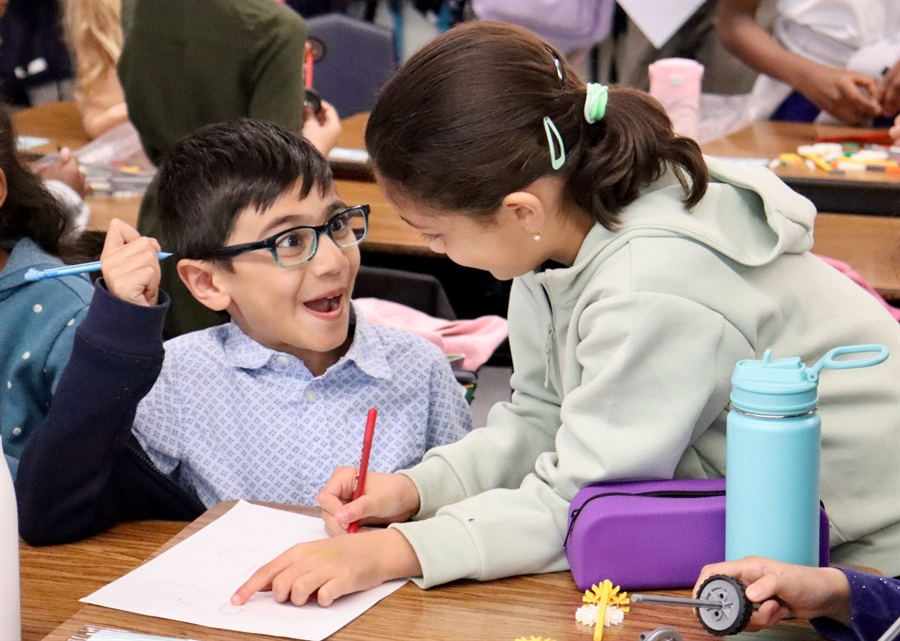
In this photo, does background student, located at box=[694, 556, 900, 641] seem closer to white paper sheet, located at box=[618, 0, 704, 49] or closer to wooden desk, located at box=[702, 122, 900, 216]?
wooden desk, located at box=[702, 122, 900, 216]

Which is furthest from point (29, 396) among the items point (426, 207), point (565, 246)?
point (565, 246)

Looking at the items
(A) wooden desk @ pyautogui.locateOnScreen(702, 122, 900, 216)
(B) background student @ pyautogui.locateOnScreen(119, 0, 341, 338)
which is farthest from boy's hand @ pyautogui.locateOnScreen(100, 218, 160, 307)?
(A) wooden desk @ pyautogui.locateOnScreen(702, 122, 900, 216)

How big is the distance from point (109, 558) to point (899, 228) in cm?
164

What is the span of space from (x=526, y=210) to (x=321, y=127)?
1.43 metres

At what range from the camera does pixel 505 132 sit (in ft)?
3.64

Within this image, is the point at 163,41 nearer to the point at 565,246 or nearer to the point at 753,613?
the point at 565,246

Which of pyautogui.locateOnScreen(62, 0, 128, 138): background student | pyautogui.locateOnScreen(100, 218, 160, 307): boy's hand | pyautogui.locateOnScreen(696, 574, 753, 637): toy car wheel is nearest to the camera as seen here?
pyautogui.locateOnScreen(696, 574, 753, 637): toy car wheel

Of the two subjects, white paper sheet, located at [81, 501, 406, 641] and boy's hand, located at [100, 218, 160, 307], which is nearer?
white paper sheet, located at [81, 501, 406, 641]

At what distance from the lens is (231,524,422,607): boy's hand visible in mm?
976

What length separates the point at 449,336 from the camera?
1966 millimetres

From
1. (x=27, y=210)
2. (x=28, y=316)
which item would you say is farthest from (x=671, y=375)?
(x=27, y=210)

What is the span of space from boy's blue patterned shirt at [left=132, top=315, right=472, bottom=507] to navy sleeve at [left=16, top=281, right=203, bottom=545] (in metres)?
0.08

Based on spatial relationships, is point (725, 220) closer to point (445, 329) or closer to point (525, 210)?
point (525, 210)

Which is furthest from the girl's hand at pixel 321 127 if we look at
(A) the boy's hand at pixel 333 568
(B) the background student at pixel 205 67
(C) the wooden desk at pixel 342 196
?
(A) the boy's hand at pixel 333 568
